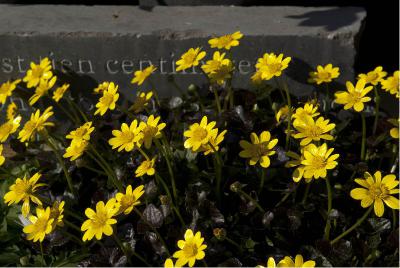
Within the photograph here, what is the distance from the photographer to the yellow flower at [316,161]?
1831mm

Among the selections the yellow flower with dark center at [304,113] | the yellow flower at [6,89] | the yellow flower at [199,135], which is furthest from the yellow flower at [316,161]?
the yellow flower at [6,89]

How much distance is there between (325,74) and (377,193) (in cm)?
80

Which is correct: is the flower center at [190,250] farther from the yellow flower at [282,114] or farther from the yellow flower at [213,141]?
the yellow flower at [282,114]

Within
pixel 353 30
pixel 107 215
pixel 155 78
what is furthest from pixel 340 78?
pixel 107 215

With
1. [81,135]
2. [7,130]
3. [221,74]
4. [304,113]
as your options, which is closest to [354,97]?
[304,113]

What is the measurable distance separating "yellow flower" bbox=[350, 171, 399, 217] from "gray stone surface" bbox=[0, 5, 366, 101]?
910 mm

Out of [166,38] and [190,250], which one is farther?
[166,38]

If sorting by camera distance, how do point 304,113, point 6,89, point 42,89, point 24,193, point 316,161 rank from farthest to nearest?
point 6,89 < point 42,89 < point 304,113 < point 24,193 < point 316,161

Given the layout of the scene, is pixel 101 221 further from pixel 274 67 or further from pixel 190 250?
pixel 274 67

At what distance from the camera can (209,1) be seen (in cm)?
298

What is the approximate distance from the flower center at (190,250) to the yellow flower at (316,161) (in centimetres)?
38

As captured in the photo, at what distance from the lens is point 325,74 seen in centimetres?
251

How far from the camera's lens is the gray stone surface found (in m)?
2.63

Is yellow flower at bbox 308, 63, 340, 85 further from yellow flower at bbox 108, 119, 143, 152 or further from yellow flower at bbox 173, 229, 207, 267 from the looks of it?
yellow flower at bbox 173, 229, 207, 267
